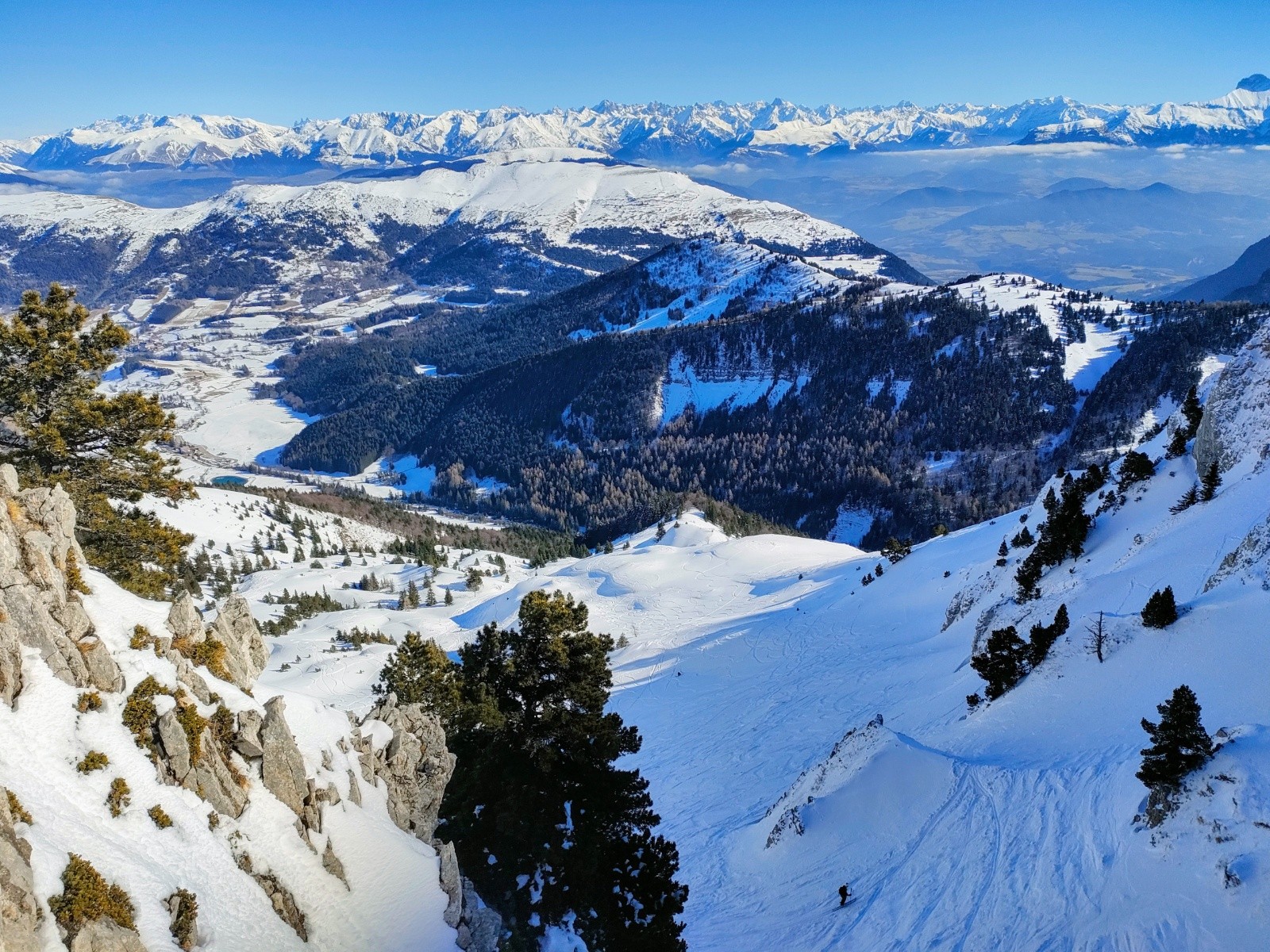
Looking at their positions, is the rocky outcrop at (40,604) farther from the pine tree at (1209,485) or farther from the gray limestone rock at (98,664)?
the pine tree at (1209,485)

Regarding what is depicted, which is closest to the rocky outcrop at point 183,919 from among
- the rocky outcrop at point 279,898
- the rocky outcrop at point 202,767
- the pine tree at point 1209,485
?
the rocky outcrop at point 279,898

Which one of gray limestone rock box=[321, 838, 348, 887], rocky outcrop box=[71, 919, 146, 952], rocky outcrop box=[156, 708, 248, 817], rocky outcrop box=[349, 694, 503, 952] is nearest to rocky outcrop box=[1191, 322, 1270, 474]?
rocky outcrop box=[349, 694, 503, 952]

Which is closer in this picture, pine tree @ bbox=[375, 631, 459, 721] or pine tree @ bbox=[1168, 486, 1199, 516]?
pine tree @ bbox=[375, 631, 459, 721]

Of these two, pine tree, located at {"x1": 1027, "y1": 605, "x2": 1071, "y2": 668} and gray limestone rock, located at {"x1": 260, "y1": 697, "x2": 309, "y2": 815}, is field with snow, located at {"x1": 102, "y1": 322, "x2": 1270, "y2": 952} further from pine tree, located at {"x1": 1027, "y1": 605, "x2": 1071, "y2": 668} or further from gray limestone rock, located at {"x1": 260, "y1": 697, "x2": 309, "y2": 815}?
gray limestone rock, located at {"x1": 260, "y1": 697, "x2": 309, "y2": 815}

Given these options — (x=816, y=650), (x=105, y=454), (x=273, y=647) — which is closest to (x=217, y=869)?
(x=105, y=454)

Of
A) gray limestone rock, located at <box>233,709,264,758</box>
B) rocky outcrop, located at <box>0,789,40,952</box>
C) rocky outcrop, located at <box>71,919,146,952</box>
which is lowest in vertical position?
rocky outcrop, located at <box>71,919,146,952</box>

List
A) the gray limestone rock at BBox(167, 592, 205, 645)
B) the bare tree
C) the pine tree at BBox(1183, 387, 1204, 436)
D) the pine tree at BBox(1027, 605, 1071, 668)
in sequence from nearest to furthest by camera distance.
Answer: the gray limestone rock at BBox(167, 592, 205, 645) → the bare tree → the pine tree at BBox(1027, 605, 1071, 668) → the pine tree at BBox(1183, 387, 1204, 436)

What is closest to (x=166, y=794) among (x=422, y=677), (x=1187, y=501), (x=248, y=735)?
(x=248, y=735)

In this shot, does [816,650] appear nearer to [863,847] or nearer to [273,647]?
[863,847]
